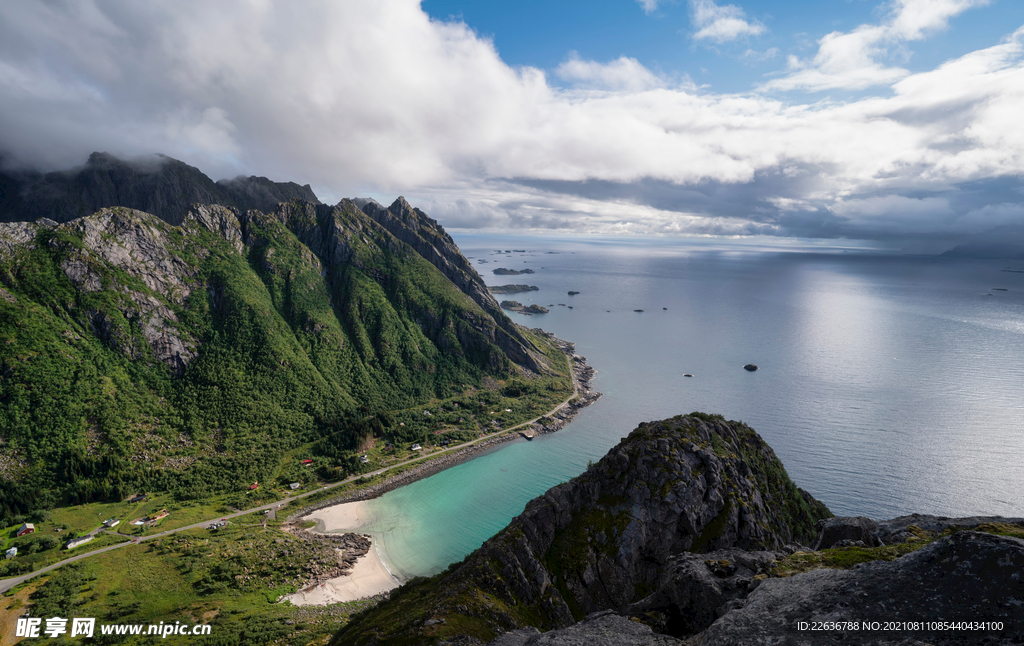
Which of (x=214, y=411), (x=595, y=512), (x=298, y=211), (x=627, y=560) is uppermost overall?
(x=298, y=211)

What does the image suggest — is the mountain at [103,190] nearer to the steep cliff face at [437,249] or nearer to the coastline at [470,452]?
the steep cliff face at [437,249]

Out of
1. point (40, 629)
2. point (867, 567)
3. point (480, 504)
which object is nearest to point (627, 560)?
point (867, 567)

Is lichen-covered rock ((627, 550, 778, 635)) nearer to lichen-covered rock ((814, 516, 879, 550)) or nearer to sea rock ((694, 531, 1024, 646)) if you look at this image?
sea rock ((694, 531, 1024, 646))

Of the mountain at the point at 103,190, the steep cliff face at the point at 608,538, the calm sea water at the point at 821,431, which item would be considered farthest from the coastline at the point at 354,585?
the mountain at the point at 103,190

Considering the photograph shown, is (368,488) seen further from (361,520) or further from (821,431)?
(821,431)

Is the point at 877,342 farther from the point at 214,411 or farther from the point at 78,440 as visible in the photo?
the point at 78,440

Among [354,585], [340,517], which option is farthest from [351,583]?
[340,517]

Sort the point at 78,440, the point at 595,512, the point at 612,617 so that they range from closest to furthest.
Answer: the point at 612,617, the point at 595,512, the point at 78,440

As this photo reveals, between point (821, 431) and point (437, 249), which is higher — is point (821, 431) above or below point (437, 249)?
below
